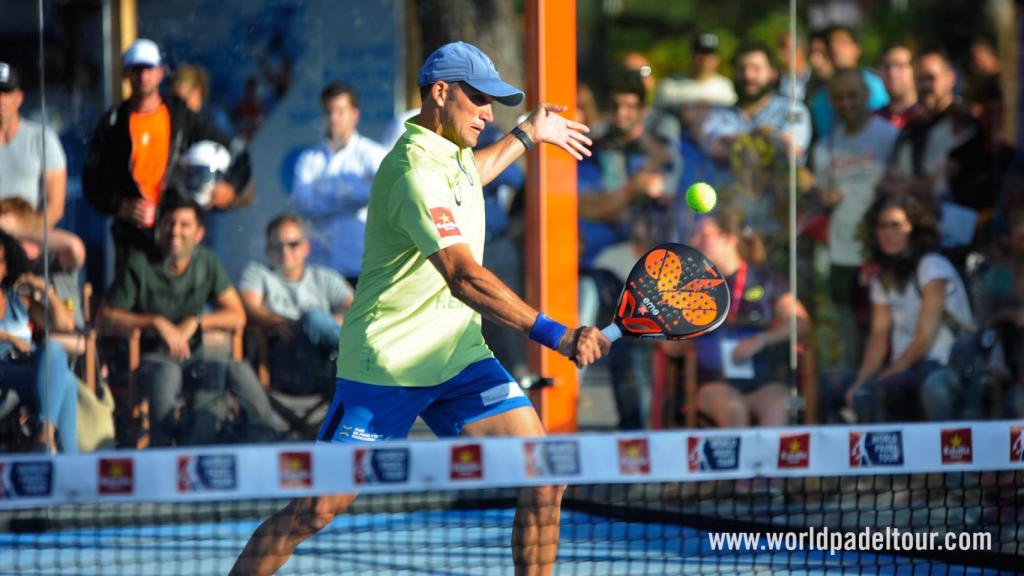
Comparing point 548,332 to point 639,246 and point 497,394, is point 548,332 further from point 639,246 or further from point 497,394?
point 639,246

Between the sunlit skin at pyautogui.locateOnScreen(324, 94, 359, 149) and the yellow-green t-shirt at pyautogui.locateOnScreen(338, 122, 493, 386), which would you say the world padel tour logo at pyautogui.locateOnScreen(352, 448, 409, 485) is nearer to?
the yellow-green t-shirt at pyautogui.locateOnScreen(338, 122, 493, 386)

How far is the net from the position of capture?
13.0 feet

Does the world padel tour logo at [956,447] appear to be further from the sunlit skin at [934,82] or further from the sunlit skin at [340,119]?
the sunlit skin at [340,119]

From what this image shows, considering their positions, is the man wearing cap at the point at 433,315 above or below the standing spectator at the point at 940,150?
below

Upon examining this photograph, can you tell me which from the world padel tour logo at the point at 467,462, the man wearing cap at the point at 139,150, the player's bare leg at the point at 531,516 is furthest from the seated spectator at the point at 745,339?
the world padel tour logo at the point at 467,462

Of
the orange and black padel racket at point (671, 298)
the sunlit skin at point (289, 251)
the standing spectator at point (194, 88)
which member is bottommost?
the orange and black padel racket at point (671, 298)

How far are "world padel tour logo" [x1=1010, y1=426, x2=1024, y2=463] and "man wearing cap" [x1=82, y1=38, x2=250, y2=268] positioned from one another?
4349 millimetres

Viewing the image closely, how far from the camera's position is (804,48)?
25.5 ft

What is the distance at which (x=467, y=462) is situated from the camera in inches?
163

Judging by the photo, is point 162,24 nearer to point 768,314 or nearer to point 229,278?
point 229,278

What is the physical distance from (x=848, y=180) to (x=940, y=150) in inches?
21.3

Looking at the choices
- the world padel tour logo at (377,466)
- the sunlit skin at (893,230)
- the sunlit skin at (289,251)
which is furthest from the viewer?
the sunlit skin at (893,230)

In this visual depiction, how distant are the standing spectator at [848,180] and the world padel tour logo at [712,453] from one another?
3.54 metres

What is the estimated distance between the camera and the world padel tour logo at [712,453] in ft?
14.4
